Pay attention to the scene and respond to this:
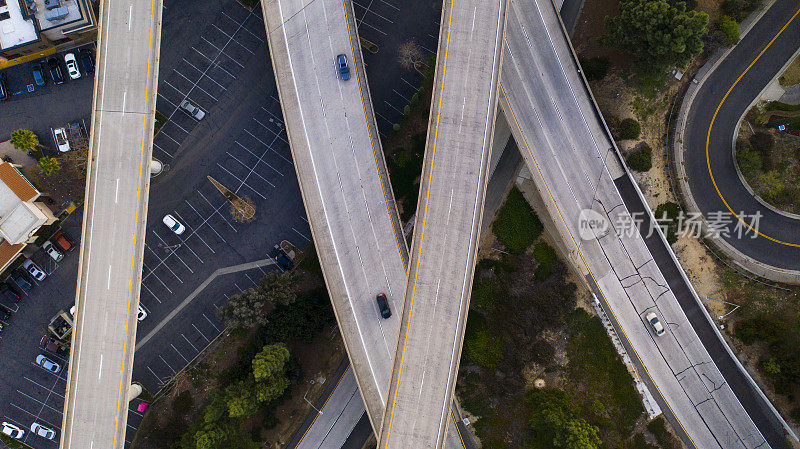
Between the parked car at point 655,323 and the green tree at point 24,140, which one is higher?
the parked car at point 655,323

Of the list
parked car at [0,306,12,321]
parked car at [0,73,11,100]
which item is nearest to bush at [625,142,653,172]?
parked car at [0,73,11,100]

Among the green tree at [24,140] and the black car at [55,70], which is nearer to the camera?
the green tree at [24,140]

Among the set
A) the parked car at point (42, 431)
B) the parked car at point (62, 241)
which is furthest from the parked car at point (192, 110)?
the parked car at point (42, 431)

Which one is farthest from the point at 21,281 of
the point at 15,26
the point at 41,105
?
the point at 15,26

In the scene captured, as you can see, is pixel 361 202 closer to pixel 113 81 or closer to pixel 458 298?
pixel 458 298

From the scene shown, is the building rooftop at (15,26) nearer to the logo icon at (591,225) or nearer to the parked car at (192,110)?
the parked car at (192,110)

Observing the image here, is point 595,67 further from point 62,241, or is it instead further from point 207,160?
point 62,241

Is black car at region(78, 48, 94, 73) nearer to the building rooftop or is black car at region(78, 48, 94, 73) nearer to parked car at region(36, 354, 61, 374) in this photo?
the building rooftop
